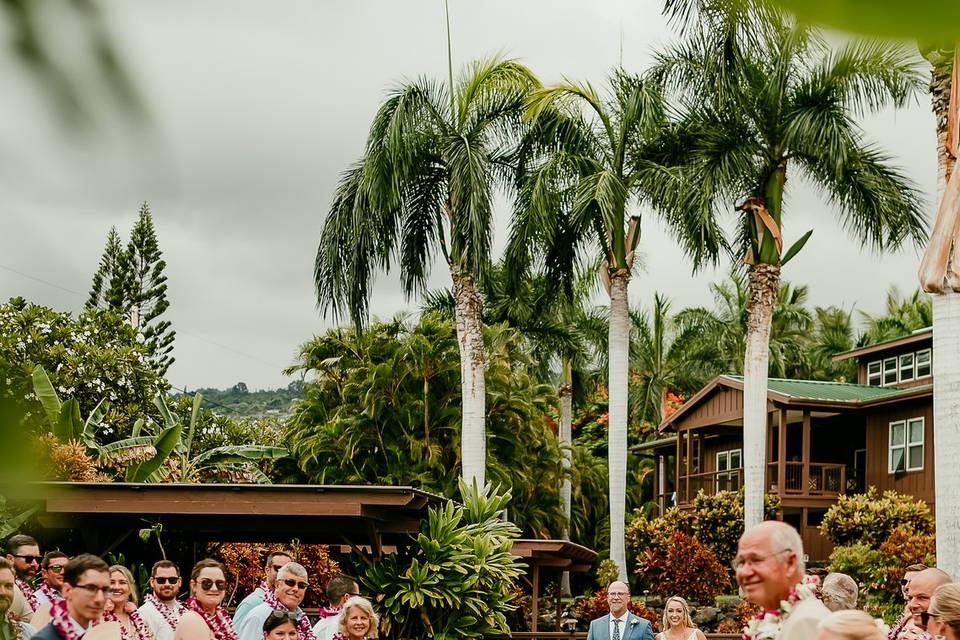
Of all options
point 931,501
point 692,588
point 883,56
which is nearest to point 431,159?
point 692,588

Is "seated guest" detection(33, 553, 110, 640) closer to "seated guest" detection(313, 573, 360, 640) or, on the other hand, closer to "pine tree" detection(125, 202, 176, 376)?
"pine tree" detection(125, 202, 176, 376)

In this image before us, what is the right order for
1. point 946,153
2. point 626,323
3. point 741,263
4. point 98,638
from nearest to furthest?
point 98,638, point 946,153, point 741,263, point 626,323

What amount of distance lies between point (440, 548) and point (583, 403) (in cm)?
2562

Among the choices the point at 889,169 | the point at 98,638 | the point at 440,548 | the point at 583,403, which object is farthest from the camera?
the point at 583,403

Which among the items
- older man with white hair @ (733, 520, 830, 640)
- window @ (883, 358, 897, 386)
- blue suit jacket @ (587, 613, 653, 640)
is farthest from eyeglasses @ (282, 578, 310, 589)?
window @ (883, 358, 897, 386)

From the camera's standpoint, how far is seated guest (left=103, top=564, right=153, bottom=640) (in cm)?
726

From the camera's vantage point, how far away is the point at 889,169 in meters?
24.7

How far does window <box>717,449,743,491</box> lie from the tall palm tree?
10.4 meters

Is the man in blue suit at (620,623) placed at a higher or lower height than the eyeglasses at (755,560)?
lower

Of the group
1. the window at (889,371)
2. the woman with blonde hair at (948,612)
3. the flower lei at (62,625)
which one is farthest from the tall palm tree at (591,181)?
the flower lei at (62,625)

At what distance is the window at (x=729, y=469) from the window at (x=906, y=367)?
19.0 feet

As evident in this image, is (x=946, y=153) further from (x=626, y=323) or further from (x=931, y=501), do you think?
(x=931, y=501)

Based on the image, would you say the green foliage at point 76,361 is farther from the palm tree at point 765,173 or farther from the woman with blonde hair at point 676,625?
the palm tree at point 765,173

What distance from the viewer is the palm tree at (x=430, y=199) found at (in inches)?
977
